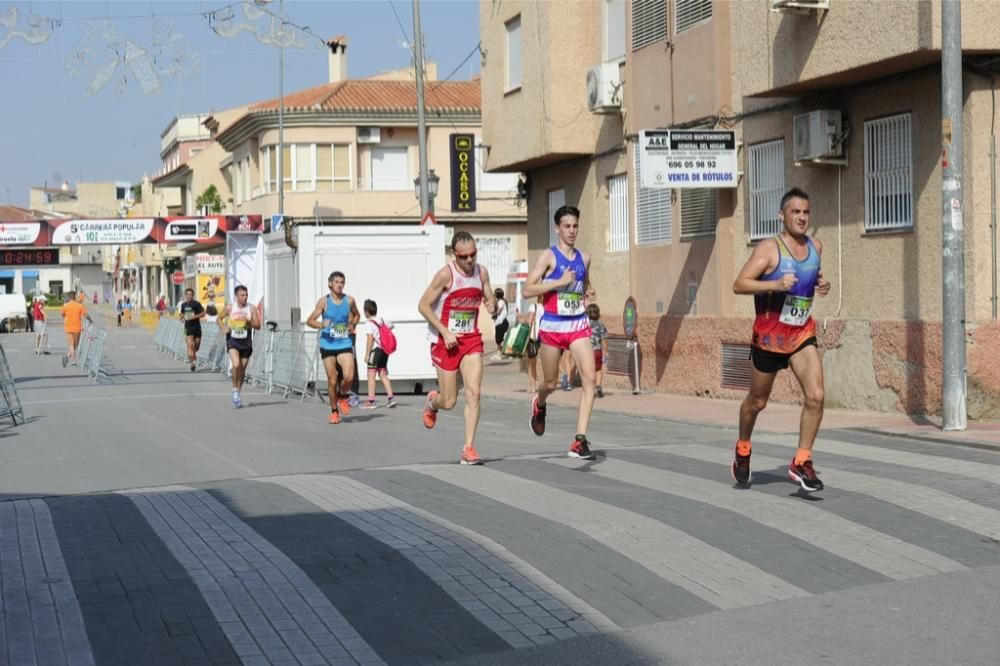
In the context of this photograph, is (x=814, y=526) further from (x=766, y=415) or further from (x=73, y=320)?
(x=73, y=320)

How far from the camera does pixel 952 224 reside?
13.9m

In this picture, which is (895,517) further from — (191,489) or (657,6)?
(657,6)

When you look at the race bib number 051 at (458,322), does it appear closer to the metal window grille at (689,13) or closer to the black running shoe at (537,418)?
the black running shoe at (537,418)

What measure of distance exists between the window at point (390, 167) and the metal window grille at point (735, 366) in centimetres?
3617

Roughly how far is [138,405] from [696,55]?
9.86 meters

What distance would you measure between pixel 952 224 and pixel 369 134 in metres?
42.8

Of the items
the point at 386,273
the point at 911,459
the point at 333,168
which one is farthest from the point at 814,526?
the point at 333,168

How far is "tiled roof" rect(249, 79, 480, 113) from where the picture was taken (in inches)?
2158

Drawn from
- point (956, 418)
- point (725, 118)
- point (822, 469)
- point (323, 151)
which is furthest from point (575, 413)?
point (323, 151)

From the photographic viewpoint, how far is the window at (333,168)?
180 ft

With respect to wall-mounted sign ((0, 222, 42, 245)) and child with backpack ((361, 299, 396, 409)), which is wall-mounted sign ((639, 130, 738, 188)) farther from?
wall-mounted sign ((0, 222, 42, 245))

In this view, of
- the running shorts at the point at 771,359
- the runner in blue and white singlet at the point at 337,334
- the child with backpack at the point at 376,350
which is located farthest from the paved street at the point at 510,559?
the child with backpack at the point at 376,350

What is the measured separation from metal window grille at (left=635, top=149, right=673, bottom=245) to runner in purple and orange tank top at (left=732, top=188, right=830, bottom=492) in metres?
12.8

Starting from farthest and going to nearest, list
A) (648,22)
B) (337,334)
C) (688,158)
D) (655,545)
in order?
(648,22)
(688,158)
(337,334)
(655,545)
